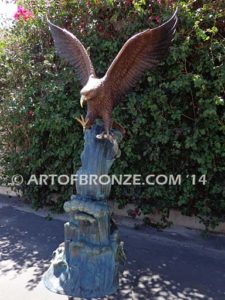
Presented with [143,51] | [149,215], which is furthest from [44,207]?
[143,51]

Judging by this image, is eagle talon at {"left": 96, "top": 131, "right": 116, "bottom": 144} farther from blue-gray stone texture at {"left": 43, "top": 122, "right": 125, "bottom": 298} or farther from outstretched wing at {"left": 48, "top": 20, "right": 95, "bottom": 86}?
outstretched wing at {"left": 48, "top": 20, "right": 95, "bottom": 86}

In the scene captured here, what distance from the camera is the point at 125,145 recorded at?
4727 mm

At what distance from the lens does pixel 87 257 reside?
2904 millimetres

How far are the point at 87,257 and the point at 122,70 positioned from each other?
1.59 meters

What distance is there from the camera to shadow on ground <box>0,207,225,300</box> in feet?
10.9

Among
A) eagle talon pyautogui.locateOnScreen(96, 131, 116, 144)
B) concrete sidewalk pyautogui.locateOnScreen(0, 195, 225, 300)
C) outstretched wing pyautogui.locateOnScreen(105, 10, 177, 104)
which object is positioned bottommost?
concrete sidewalk pyautogui.locateOnScreen(0, 195, 225, 300)

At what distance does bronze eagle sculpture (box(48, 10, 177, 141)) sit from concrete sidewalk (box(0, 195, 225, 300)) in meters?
1.55

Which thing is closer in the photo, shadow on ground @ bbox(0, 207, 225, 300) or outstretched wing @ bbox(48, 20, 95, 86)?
outstretched wing @ bbox(48, 20, 95, 86)

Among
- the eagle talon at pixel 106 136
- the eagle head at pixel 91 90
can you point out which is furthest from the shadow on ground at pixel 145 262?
the eagle head at pixel 91 90

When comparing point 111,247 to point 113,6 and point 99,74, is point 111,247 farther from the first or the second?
point 113,6

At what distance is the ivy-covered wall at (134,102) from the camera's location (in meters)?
4.27

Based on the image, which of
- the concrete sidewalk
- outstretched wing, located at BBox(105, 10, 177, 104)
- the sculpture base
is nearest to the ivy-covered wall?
the concrete sidewalk

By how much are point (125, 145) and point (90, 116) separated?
1772 millimetres

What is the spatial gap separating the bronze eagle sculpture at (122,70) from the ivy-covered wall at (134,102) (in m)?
1.27
